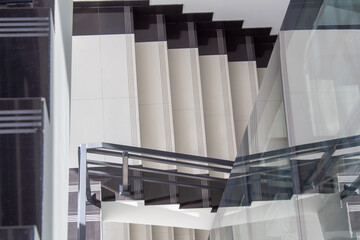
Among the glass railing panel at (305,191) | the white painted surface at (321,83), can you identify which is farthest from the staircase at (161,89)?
the white painted surface at (321,83)

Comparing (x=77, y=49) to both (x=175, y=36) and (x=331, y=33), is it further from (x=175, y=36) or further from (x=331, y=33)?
(x=331, y=33)

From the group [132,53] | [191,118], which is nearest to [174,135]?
[191,118]

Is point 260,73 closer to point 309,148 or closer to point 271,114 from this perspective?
point 271,114

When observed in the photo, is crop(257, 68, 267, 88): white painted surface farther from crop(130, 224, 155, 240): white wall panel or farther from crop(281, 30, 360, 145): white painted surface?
crop(281, 30, 360, 145): white painted surface

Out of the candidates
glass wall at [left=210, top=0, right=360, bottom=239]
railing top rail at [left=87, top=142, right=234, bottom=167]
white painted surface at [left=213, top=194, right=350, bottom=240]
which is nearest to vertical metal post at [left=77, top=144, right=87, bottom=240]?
railing top rail at [left=87, top=142, right=234, bottom=167]

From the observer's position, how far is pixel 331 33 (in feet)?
4.41

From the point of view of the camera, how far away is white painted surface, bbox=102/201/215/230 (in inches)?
243

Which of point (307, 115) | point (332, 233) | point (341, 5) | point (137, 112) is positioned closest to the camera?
point (341, 5)

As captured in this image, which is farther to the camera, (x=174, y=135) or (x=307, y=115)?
(x=174, y=135)

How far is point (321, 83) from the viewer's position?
1435mm

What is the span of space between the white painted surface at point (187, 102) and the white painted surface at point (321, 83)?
4967 millimetres

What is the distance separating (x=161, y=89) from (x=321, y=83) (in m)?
5.45

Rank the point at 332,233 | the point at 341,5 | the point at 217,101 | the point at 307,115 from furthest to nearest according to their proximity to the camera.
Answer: the point at 217,101 → the point at 307,115 → the point at 332,233 → the point at 341,5

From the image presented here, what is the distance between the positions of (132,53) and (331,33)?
5547 mm
